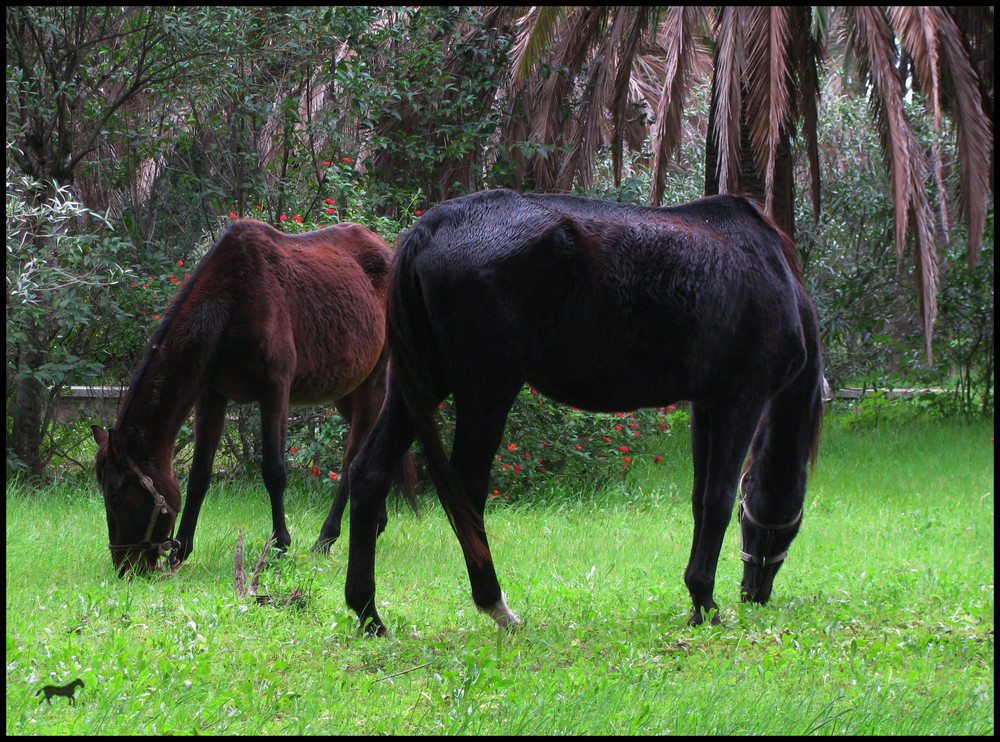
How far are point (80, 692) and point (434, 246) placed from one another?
2.20 metres

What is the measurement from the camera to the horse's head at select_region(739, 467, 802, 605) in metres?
4.55

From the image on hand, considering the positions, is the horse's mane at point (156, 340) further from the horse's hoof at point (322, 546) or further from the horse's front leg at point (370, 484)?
the horse's front leg at point (370, 484)

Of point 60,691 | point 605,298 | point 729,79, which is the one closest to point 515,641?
point 605,298

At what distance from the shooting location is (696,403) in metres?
4.30

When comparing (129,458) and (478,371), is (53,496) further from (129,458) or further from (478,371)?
(478,371)

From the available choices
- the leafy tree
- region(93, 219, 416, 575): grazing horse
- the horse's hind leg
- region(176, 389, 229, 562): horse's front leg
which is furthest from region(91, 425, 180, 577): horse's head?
the leafy tree

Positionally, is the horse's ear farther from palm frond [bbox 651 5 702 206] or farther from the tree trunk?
palm frond [bbox 651 5 702 206]

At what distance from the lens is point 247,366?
18.2 feet

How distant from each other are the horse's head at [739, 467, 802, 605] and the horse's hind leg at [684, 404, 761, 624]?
1.53 feet

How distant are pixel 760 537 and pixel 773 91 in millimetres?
4140

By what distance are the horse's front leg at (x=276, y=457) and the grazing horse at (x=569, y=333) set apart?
79.6 inches

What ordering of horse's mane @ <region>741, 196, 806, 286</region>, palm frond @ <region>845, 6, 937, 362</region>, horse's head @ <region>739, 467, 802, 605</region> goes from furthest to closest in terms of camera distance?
palm frond @ <region>845, 6, 937, 362</region> < horse's head @ <region>739, 467, 802, 605</region> < horse's mane @ <region>741, 196, 806, 286</region>

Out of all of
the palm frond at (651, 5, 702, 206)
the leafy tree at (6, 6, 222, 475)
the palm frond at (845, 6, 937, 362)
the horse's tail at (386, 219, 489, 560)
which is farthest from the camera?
the palm frond at (651, 5, 702, 206)

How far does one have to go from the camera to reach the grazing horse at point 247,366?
16.0ft
